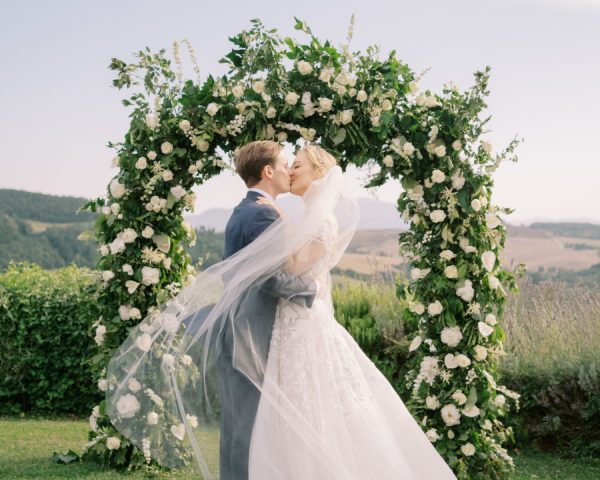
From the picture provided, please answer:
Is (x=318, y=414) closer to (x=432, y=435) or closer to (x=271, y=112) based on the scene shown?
(x=432, y=435)

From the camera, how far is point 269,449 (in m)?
3.76

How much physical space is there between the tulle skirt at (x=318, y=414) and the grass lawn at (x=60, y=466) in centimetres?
130

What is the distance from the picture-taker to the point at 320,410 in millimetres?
3859

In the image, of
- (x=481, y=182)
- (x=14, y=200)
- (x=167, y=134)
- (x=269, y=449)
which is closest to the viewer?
(x=269, y=449)

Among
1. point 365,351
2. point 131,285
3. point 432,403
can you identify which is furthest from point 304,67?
point 365,351

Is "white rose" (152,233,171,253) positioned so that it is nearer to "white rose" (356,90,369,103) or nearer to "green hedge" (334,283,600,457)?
"white rose" (356,90,369,103)

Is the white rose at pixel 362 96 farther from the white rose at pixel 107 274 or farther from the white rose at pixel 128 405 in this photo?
the white rose at pixel 128 405

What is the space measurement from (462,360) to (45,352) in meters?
5.44

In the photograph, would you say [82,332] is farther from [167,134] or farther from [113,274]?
[167,134]

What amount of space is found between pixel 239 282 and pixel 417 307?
5.90ft

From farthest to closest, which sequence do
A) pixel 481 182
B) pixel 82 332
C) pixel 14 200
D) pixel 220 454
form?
pixel 14 200
pixel 82 332
pixel 481 182
pixel 220 454

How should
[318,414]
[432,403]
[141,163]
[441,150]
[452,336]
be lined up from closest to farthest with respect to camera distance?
[318,414]
[441,150]
[452,336]
[432,403]
[141,163]

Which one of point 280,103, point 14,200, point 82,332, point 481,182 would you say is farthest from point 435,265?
point 14,200

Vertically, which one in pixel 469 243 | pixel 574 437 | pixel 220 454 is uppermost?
pixel 469 243
